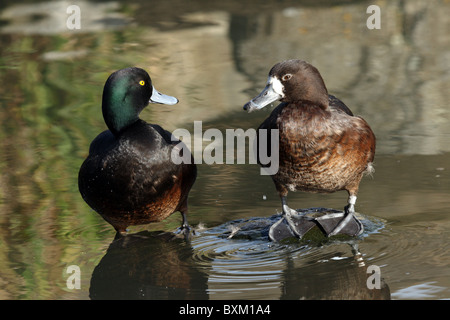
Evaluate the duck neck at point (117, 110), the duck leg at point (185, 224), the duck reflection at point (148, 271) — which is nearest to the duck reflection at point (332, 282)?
the duck reflection at point (148, 271)

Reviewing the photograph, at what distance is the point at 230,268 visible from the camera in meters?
5.07

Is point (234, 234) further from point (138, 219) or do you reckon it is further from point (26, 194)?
point (26, 194)

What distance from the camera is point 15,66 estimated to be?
1117 cm

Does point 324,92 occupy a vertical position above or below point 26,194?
above

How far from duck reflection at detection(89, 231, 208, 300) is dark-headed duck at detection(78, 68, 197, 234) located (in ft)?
0.60

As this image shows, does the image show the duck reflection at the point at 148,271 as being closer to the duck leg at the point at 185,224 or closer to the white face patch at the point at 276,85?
the duck leg at the point at 185,224

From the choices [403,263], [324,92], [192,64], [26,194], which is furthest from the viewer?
[192,64]

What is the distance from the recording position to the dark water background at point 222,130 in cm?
498

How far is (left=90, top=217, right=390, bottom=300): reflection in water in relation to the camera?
4721mm

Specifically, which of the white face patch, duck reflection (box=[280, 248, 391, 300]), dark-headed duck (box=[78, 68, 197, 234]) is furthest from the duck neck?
duck reflection (box=[280, 248, 391, 300])

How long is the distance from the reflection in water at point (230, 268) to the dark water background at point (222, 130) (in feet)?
0.05

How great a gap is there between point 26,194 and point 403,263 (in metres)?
3.32

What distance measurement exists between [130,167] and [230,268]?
3.24 ft

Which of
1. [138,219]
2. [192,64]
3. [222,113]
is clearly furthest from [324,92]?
[192,64]
